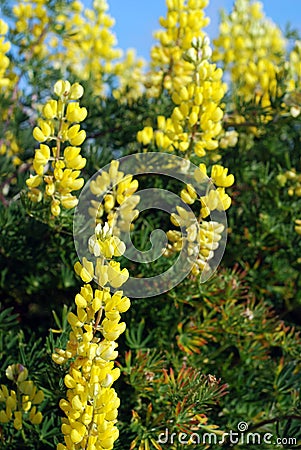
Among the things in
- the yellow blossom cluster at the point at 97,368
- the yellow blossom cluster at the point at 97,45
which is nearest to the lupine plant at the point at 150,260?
the yellow blossom cluster at the point at 97,368

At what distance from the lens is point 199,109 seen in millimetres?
1451

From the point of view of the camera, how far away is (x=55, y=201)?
133 centimetres

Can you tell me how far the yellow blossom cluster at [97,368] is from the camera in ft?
3.34

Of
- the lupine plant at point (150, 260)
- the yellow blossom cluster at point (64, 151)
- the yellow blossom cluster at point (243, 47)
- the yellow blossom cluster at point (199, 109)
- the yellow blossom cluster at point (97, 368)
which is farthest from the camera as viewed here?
the yellow blossom cluster at point (243, 47)

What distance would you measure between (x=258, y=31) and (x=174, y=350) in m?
1.76

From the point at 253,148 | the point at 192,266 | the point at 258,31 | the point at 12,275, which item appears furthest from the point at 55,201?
the point at 258,31

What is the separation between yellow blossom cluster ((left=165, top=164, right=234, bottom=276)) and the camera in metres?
1.33

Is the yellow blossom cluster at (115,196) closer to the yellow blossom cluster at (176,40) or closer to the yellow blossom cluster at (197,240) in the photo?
the yellow blossom cluster at (197,240)

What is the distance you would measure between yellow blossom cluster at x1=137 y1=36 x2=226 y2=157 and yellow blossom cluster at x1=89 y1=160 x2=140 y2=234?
6.3 inches

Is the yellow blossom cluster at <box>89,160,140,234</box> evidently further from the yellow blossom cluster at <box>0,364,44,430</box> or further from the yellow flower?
the yellow blossom cluster at <box>0,364,44,430</box>

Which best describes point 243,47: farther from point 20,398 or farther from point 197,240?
point 20,398

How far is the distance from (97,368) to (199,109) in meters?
0.68

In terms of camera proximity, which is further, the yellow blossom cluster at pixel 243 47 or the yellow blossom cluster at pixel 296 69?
the yellow blossom cluster at pixel 243 47

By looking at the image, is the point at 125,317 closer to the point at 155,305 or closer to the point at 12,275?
the point at 155,305
